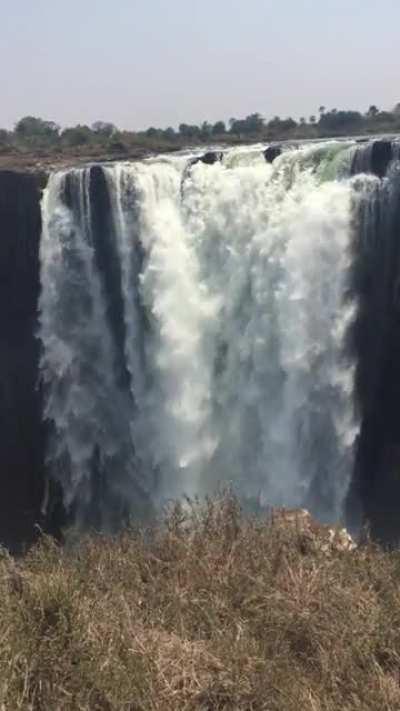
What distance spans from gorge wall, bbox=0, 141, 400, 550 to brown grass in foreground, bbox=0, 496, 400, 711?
29.1 feet

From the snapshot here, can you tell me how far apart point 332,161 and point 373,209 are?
3.71 feet

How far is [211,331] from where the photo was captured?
1677 centimetres

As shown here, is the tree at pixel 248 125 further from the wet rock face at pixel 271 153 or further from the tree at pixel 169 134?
the wet rock face at pixel 271 153

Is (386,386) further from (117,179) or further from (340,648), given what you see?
(340,648)

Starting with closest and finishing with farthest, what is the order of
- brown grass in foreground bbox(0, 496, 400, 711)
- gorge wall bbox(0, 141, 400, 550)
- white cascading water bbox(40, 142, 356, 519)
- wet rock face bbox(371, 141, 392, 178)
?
1. brown grass in foreground bbox(0, 496, 400, 711)
2. wet rock face bbox(371, 141, 392, 178)
3. gorge wall bbox(0, 141, 400, 550)
4. white cascading water bbox(40, 142, 356, 519)

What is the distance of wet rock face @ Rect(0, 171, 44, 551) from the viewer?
59.9ft

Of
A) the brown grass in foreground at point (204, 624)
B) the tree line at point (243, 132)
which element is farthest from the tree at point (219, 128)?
the brown grass in foreground at point (204, 624)

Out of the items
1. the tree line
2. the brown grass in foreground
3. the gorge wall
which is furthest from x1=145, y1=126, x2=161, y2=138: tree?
the brown grass in foreground

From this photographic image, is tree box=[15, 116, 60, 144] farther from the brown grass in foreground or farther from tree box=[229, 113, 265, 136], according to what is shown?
the brown grass in foreground

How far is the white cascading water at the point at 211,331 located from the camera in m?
15.7

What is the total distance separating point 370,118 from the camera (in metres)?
32.5

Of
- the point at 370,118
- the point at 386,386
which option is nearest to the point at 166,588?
the point at 386,386

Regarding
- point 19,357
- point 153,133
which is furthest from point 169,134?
point 19,357

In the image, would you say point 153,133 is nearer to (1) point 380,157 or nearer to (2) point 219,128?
(2) point 219,128
